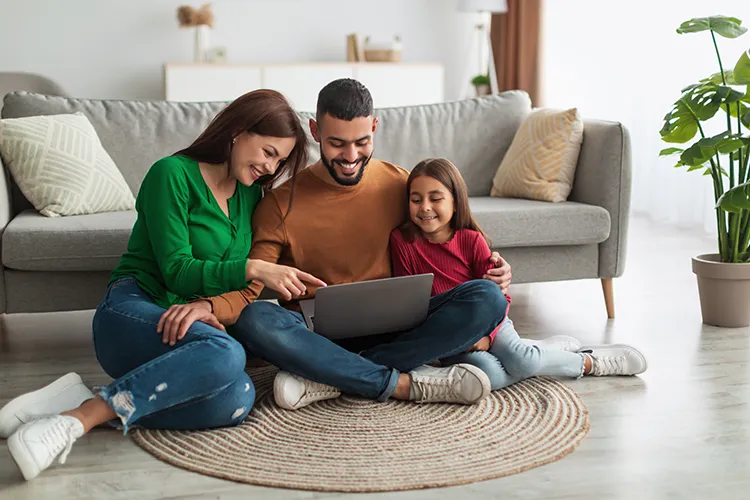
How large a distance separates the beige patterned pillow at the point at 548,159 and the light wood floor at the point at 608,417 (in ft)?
1.44

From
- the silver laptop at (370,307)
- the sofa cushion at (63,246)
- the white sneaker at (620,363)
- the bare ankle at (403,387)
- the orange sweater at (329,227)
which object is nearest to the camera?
the silver laptop at (370,307)

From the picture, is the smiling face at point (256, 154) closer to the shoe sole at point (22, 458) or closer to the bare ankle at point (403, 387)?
the bare ankle at point (403, 387)

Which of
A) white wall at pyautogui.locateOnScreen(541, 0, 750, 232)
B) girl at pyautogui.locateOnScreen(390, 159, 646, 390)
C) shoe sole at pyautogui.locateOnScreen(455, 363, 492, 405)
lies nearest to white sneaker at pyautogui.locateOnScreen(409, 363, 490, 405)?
shoe sole at pyautogui.locateOnScreen(455, 363, 492, 405)

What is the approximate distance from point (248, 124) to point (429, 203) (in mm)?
529

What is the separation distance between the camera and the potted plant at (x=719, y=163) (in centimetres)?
276

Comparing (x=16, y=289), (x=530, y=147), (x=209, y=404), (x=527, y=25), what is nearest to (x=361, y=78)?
(x=527, y=25)


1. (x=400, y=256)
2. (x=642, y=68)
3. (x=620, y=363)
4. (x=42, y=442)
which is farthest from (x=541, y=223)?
(x=642, y=68)

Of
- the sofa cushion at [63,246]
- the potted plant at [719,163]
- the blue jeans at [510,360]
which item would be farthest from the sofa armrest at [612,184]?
the sofa cushion at [63,246]

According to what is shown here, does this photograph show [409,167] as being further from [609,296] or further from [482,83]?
[482,83]

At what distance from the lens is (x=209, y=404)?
79.6 inches

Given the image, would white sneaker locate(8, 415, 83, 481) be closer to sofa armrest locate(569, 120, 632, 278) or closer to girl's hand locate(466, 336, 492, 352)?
girl's hand locate(466, 336, 492, 352)

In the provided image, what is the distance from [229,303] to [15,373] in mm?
803

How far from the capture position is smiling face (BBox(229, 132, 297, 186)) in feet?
7.09

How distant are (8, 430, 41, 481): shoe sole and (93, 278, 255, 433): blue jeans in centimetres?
20
